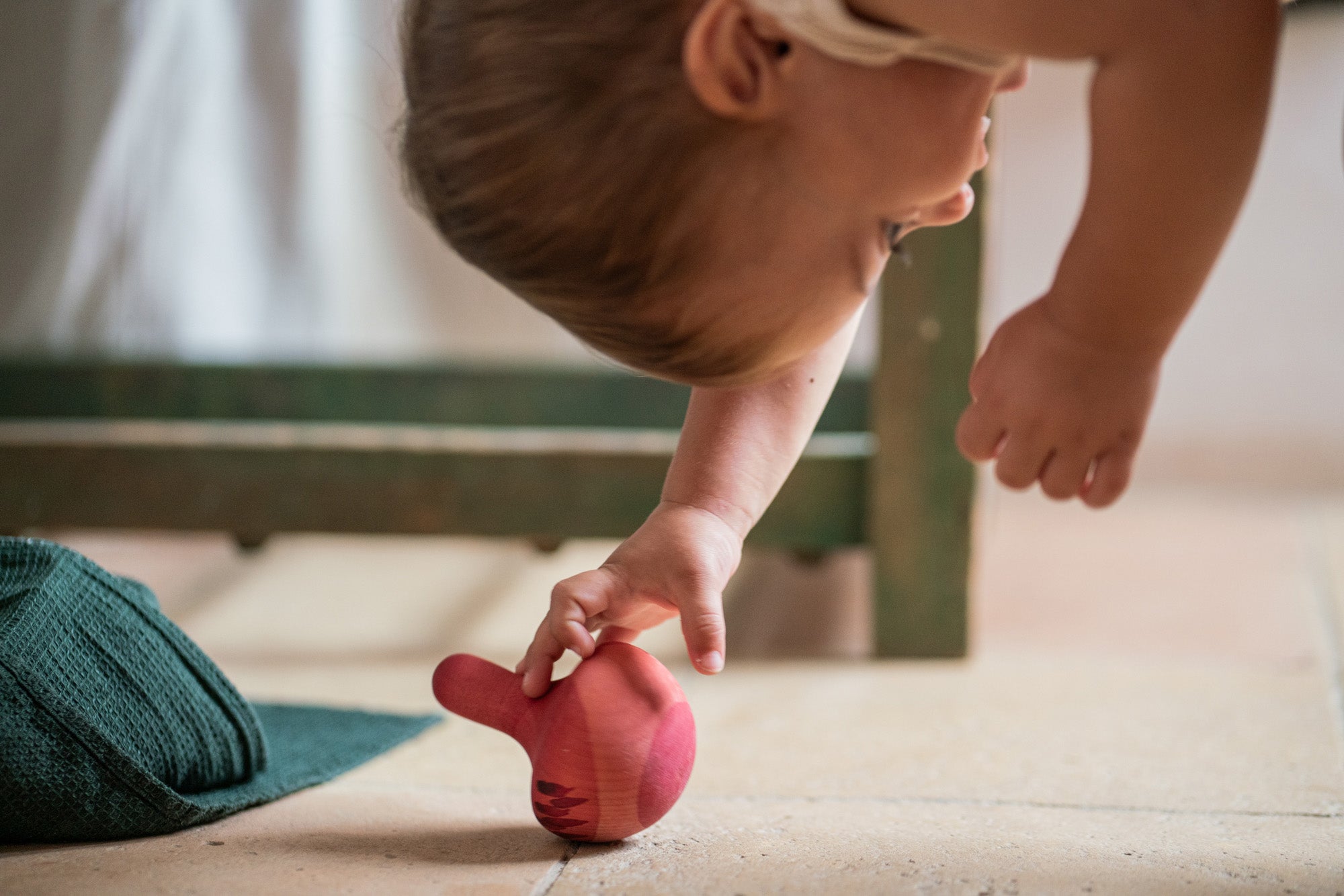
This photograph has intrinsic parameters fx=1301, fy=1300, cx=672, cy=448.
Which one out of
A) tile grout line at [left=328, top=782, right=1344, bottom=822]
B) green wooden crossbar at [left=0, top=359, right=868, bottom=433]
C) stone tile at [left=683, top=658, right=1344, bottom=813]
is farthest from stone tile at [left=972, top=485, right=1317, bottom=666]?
tile grout line at [left=328, top=782, right=1344, bottom=822]

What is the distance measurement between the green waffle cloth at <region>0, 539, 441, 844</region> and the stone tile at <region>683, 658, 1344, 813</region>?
26 centimetres

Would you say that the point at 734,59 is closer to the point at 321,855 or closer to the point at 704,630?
the point at 704,630

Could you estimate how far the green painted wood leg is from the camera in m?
1.16

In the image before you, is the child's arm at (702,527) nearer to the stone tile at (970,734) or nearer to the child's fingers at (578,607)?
the child's fingers at (578,607)

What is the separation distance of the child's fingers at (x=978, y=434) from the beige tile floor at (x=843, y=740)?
0.61ft

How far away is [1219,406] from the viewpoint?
266 centimetres

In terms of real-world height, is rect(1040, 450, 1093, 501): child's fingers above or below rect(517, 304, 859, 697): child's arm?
above

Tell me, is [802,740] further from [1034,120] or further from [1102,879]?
[1034,120]

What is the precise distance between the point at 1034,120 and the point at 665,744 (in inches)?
90.8

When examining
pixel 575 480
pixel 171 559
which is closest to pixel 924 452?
pixel 575 480

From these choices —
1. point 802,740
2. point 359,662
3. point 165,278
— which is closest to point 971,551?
point 802,740

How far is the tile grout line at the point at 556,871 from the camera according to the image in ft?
1.82

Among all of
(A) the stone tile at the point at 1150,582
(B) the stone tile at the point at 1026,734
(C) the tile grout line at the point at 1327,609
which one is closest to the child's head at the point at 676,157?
(B) the stone tile at the point at 1026,734

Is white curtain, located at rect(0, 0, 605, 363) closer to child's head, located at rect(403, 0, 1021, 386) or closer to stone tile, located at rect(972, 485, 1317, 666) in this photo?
stone tile, located at rect(972, 485, 1317, 666)
